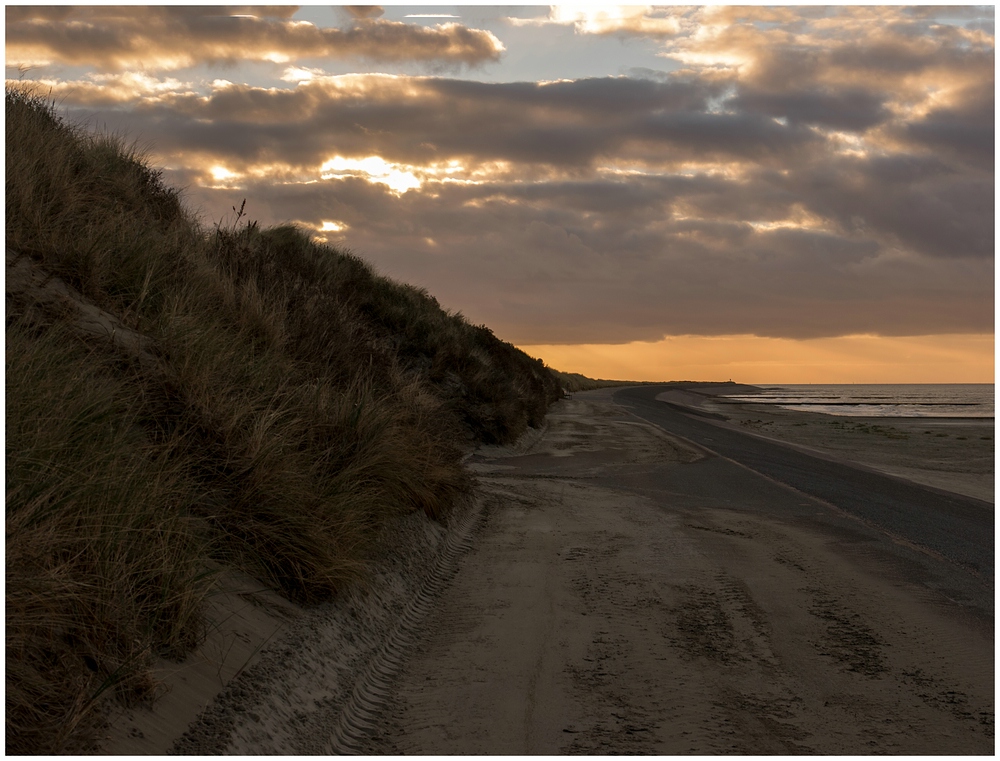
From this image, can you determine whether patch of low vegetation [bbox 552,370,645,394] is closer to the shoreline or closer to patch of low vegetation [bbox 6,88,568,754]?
the shoreline

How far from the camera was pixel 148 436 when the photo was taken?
521 centimetres

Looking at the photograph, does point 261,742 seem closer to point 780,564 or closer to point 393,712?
point 393,712

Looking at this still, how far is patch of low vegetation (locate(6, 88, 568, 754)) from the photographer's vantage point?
3266 mm

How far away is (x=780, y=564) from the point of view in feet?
26.3

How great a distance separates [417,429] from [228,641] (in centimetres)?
529

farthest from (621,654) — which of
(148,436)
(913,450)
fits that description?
(913,450)

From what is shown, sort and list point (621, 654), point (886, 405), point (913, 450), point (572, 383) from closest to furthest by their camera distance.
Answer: point (621, 654), point (913, 450), point (886, 405), point (572, 383)

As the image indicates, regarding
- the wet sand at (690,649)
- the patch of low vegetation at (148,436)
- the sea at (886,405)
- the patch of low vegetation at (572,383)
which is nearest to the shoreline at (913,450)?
the wet sand at (690,649)

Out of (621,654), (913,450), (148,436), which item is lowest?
(913,450)

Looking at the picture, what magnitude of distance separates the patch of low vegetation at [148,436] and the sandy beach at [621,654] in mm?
358

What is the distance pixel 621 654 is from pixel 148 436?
12.4ft

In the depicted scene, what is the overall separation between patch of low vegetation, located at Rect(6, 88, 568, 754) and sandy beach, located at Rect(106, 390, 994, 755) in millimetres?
358

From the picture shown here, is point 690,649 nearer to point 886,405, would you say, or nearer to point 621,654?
point 621,654

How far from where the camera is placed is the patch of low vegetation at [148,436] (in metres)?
3.27
